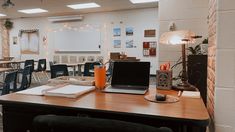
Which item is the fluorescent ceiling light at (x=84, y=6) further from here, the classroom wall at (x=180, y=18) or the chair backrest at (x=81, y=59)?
the classroom wall at (x=180, y=18)

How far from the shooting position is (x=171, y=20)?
3.31 meters

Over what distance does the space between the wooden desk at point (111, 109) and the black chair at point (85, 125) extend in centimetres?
38

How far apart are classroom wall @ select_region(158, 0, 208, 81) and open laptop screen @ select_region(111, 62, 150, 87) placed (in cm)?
176

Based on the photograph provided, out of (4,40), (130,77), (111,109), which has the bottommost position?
(111,109)

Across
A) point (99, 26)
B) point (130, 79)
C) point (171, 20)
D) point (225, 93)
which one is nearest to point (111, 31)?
point (99, 26)

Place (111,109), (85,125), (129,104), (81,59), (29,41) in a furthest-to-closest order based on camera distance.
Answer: (29,41) → (81,59) → (129,104) → (111,109) → (85,125)

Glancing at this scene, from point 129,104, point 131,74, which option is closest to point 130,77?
point 131,74

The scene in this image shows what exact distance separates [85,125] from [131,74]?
3.37ft

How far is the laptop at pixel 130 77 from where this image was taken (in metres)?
1.71

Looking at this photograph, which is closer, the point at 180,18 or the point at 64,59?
the point at 180,18

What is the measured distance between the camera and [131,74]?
1751 millimetres

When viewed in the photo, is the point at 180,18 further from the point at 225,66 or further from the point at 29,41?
the point at 29,41

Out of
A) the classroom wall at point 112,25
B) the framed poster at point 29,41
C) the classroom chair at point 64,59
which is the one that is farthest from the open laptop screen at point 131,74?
the framed poster at point 29,41

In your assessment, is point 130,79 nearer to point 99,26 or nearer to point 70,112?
point 70,112
